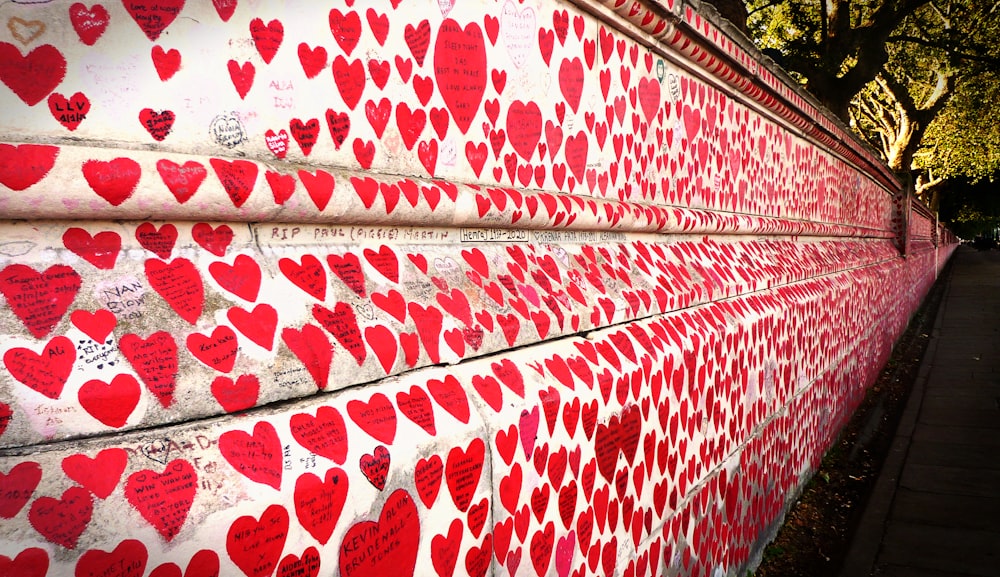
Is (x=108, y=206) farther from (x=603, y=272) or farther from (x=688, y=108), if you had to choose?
(x=688, y=108)

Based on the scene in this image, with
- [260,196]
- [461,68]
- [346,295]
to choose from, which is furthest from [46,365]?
[461,68]

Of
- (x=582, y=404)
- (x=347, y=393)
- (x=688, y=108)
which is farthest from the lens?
(x=688, y=108)

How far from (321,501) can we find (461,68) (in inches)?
40.4

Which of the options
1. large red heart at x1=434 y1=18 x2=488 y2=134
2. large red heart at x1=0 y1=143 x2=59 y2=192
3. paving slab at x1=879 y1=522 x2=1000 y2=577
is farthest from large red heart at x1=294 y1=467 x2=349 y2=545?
paving slab at x1=879 y1=522 x2=1000 y2=577

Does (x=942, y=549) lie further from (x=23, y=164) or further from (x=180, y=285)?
(x=23, y=164)

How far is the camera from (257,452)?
3.48ft

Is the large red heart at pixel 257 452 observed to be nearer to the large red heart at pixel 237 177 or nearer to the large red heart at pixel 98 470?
the large red heart at pixel 98 470

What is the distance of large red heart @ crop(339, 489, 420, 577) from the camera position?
116 cm

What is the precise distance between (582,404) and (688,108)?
1.62m

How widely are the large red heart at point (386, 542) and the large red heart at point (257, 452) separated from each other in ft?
0.51

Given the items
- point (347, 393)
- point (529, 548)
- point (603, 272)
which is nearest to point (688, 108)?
point (603, 272)

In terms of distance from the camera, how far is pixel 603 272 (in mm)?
2191

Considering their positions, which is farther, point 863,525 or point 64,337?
point 863,525

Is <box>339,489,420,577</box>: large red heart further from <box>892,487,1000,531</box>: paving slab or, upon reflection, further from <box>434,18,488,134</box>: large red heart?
<box>892,487,1000,531</box>: paving slab
